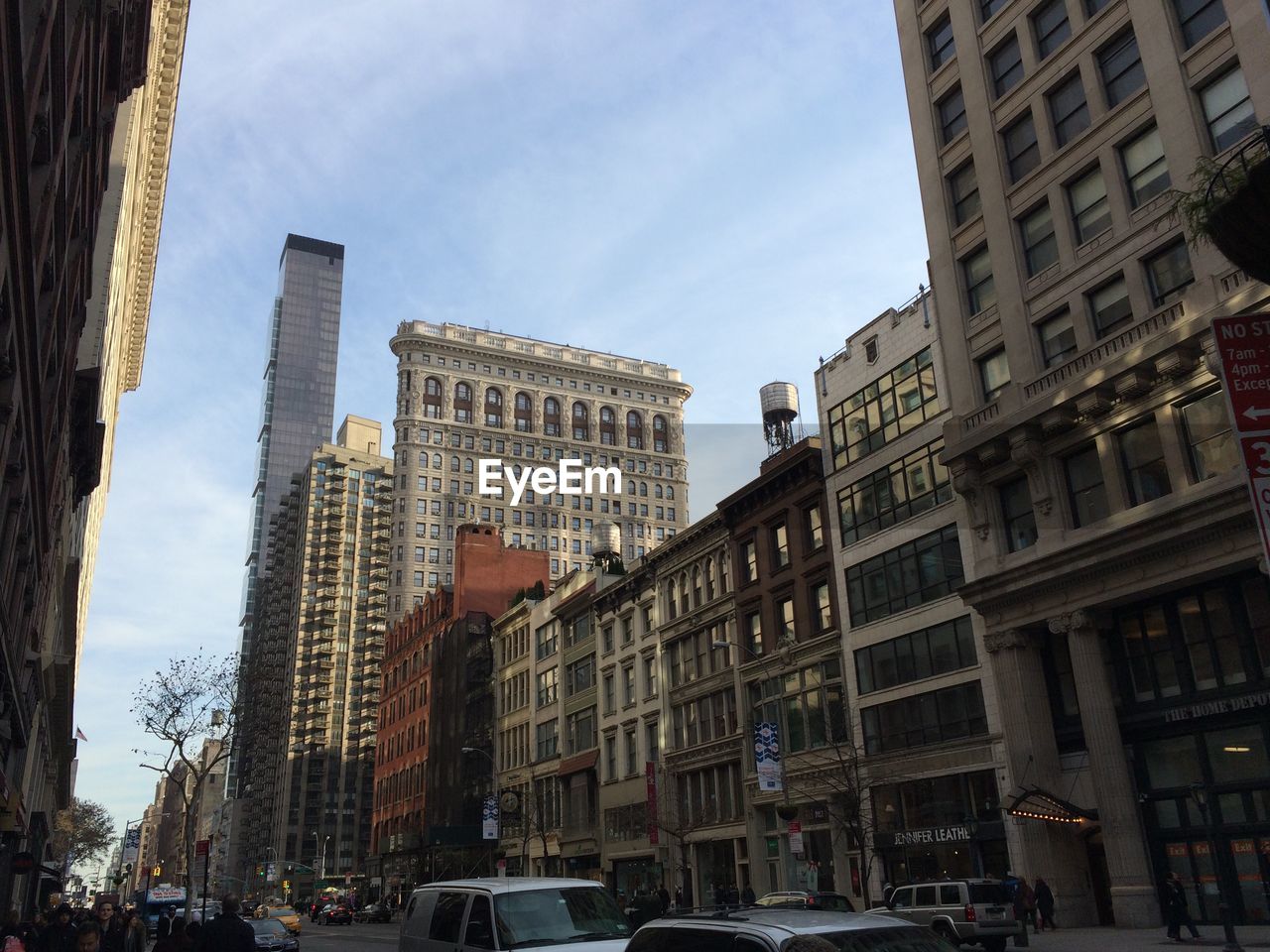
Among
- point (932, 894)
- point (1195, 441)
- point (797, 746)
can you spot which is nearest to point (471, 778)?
point (797, 746)

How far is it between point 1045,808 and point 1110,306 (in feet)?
54.0

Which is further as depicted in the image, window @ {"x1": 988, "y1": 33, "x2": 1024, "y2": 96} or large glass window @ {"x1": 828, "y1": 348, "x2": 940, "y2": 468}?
large glass window @ {"x1": 828, "y1": 348, "x2": 940, "y2": 468}

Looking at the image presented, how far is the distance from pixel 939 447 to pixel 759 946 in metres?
35.2

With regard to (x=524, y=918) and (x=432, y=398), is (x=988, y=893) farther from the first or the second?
(x=432, y=398)

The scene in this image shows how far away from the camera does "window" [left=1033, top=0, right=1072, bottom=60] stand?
124 feet

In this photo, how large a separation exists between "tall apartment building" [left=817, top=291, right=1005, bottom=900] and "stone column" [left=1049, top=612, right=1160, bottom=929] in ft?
14.0

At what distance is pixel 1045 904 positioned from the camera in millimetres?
31453

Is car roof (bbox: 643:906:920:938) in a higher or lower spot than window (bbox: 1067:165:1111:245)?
lower

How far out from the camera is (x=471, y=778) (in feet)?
273

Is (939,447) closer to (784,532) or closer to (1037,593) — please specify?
(1037,593)

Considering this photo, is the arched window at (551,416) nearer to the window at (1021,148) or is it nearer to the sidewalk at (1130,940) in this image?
the window at (1021,148)

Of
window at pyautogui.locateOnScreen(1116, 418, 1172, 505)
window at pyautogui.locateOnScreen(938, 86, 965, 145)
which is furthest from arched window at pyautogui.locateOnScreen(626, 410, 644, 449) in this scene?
window at pyautogui.locateOnScreen(1116, 418, 1172, 505)

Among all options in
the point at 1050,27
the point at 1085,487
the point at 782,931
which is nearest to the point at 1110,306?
the point at 1085,487

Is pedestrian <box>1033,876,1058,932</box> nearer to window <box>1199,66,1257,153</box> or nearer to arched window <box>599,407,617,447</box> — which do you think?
window <box>1199,66,1257,153</box>
